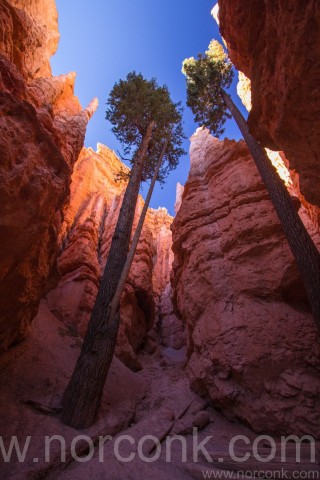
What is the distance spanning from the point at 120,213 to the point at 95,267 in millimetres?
6679

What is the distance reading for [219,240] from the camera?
10.2m

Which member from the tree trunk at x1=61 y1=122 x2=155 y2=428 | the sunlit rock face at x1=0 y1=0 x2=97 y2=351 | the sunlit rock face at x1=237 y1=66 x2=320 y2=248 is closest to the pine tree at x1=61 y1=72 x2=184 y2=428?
the tree trunk at x1=61 y1=122 x2=155 y2=428

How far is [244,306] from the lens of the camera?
8102 mm

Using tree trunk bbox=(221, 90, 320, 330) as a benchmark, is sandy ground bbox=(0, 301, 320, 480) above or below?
below

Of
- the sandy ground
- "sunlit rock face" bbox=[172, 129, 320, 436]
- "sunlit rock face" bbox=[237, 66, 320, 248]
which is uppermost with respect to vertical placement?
Answer: "sunlit rock face" bbox=[237, 66, 320, 248]

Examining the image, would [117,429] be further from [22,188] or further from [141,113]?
[141,113]

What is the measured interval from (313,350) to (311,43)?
21.5 ft

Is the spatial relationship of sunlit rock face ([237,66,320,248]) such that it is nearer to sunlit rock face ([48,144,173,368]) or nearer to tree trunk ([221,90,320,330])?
tree trunk ([221,90,320,330])

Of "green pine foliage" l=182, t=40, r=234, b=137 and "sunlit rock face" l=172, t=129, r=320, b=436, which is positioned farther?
"green pine foliage" l=182, t=40, r=234, b=137

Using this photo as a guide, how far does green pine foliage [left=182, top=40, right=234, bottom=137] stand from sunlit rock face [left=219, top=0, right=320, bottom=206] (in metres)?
5.39

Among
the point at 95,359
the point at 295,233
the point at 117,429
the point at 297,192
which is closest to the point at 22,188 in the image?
the point at 95,359

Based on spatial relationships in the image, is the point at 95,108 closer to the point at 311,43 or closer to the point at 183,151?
the point at 183,151

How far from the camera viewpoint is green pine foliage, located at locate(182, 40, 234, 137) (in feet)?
42.9

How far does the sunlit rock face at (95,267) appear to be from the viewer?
40.0 feet
